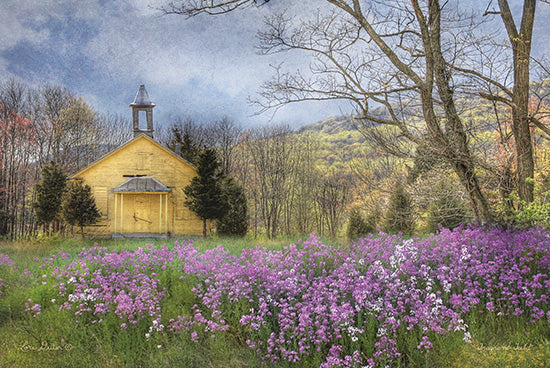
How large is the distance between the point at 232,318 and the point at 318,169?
18412mm

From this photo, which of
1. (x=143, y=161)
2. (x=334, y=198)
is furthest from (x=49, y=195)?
(x=334, y=198)

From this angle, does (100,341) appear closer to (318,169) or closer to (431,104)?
(431,104)

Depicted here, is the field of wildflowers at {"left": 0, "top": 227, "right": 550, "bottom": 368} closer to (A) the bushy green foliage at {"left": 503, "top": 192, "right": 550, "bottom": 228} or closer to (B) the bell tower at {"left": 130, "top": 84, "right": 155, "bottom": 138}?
(A) the bushy green foliage at {"left": 503, "top": 192, "right": 550, "bottom": 228}

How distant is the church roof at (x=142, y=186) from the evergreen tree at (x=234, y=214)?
3027mm

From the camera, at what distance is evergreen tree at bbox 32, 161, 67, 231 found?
18.1 m

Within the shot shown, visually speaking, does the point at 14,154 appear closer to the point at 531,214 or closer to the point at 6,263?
the point at 6,263

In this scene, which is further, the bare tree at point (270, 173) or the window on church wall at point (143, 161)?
the bare tree at point (270, 173)

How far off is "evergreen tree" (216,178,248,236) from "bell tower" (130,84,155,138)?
6.03 metres

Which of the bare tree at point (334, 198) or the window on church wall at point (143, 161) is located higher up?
the window on church wall at point (143, 161)

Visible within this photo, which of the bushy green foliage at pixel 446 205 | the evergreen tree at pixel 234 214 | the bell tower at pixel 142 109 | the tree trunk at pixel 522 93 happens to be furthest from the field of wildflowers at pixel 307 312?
the bell tower at pixel 142 109

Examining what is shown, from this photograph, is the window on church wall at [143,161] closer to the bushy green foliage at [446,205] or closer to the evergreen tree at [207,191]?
the evergreen tree at [207,191]

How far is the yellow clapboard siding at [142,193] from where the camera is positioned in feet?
62.5

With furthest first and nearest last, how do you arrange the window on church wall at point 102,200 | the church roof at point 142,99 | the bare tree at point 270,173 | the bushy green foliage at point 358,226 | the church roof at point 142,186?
the bare tree at point 270,173 < the church roof at point 142,99 < the window on church wall at point 102,200 < the church roof at point 142,186 < the bushy green foliage at point 358,226
